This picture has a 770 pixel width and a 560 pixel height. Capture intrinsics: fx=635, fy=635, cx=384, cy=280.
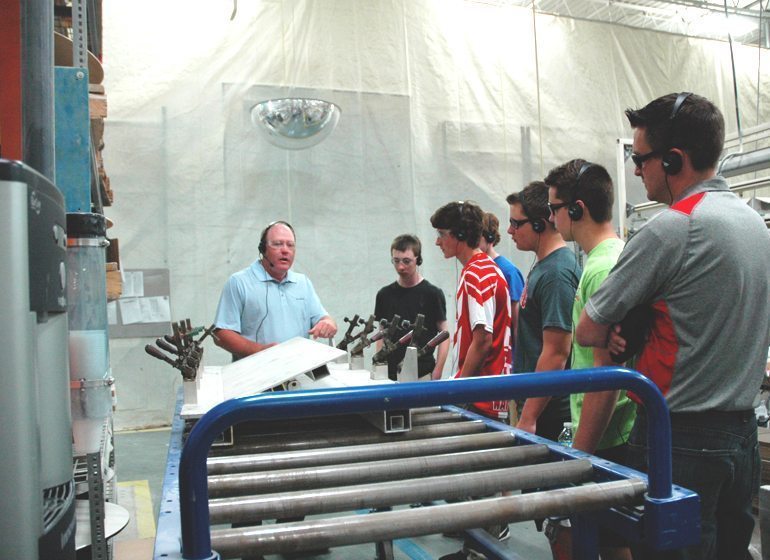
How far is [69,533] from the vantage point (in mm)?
833

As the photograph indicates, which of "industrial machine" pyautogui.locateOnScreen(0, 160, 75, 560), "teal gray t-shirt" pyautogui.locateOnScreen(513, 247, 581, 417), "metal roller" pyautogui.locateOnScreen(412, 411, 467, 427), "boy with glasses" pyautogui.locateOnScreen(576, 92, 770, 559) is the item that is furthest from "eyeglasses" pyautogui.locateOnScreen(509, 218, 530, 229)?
"industrial machine" pyautogui.locateOnScreen(0, 160, 75, 560)

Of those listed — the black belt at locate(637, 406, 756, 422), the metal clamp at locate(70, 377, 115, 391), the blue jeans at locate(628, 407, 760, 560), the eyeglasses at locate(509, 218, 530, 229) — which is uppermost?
the eyeglasses at locate(509, 218, 530, 229)

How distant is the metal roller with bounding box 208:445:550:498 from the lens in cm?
121

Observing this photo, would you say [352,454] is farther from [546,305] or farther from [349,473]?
[546,305]

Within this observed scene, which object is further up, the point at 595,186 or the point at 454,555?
the point at 595,186

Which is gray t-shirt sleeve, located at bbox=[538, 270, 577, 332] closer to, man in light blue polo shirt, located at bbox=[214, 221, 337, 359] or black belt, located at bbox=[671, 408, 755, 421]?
black belt, located at bbox=[671, 408, 755, 421]

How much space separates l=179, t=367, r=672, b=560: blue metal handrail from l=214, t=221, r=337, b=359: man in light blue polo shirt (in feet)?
6.89

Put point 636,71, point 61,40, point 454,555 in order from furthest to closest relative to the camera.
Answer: point 636,71 → point 454,555 → point 61,40

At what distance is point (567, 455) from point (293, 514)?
0.66 m

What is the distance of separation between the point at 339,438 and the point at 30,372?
1.03 meters

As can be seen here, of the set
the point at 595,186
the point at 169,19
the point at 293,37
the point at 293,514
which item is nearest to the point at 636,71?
the point at 293,37

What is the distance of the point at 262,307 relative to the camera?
3250mm

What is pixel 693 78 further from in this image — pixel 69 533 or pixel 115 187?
pixel 69 533

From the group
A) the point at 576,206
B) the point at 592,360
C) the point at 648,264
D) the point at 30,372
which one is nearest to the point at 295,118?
the point at 576,206
